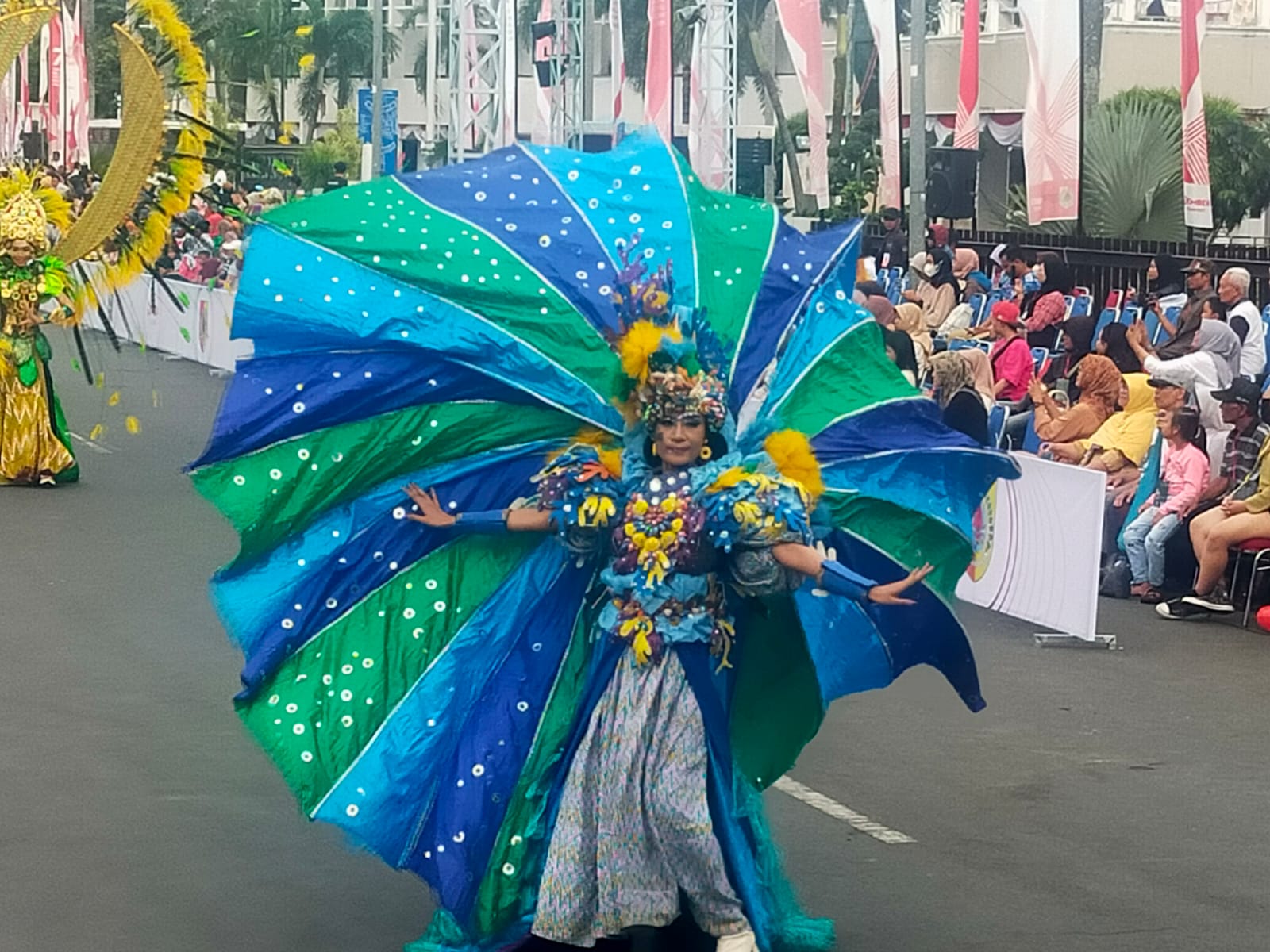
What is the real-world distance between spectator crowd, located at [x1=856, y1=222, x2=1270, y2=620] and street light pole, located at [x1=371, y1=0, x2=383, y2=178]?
19346 millimetres

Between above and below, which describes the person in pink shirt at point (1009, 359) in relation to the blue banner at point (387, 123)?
below

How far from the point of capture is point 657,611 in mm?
5484

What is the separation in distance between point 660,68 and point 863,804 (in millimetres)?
22161

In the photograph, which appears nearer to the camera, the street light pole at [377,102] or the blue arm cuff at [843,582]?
the blue arm cuff at [843,582]

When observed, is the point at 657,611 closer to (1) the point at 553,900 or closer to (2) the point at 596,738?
(2) the point at 596,738

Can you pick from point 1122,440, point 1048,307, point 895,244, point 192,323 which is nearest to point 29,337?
point 1122,440

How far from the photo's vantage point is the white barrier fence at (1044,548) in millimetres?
11039

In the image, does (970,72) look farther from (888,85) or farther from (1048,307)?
(1048,307)

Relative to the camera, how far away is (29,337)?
16.1 m

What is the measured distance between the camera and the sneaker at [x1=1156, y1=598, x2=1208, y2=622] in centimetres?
1199

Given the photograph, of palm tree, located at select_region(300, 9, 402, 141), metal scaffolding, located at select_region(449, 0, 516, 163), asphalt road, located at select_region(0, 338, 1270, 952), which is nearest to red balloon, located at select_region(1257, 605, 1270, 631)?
asphalt road, located at select_region(0, 338, 1270, 952)

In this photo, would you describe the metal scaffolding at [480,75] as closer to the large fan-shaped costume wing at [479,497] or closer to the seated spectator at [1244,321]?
the seated spectator at [1244,321]

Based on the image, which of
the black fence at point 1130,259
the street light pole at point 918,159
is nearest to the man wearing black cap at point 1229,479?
the black fence at point 1130,259

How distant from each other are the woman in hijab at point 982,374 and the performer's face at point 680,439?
8212 millimetres
